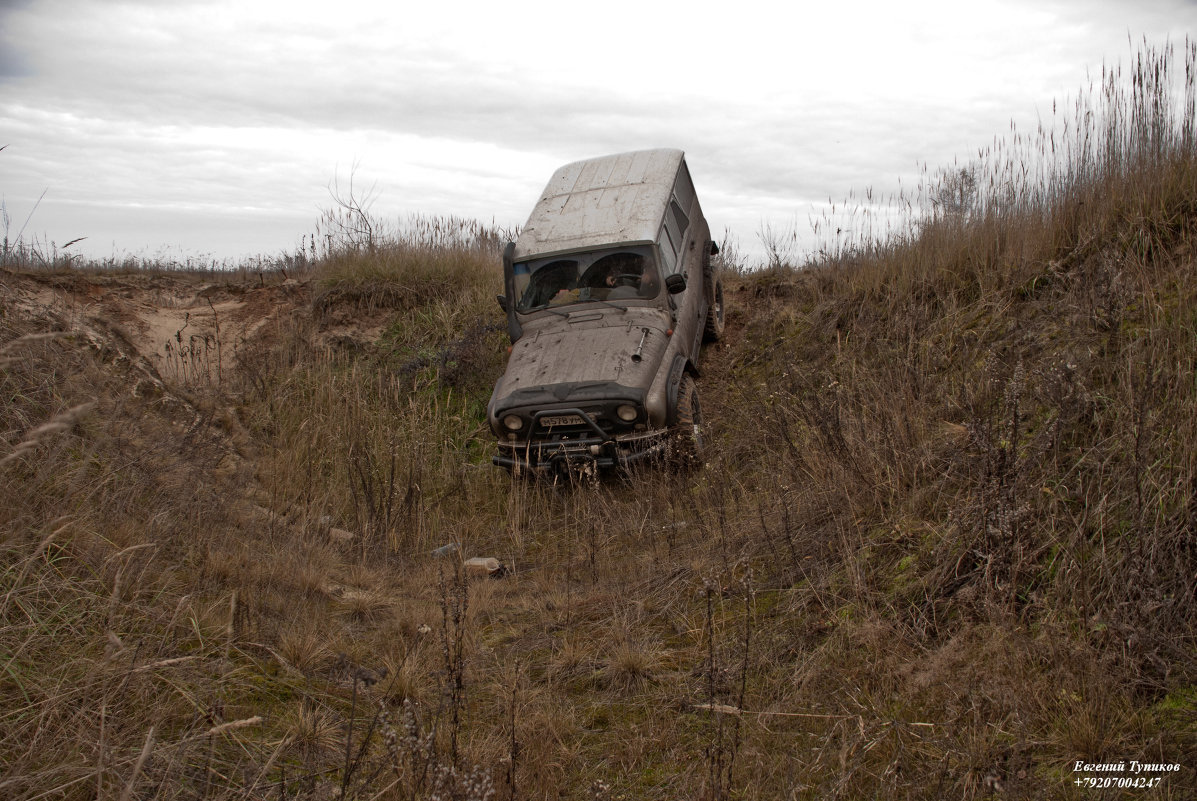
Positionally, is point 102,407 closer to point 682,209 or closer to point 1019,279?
point 682,209

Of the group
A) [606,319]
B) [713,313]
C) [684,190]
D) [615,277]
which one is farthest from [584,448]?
[684,190]

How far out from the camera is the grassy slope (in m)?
2.50

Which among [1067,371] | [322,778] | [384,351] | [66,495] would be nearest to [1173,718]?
[1067,371]

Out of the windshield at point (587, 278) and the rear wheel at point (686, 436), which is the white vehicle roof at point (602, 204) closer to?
the windshield at point (587, 278)

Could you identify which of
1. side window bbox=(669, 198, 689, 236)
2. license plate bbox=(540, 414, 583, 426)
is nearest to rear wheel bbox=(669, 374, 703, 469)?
license plate bbox=(540, 414, 583, 426)

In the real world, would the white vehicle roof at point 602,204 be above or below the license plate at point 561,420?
above

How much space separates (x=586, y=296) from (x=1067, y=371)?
15.5ft

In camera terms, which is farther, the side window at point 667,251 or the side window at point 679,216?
the side window at point 679,216

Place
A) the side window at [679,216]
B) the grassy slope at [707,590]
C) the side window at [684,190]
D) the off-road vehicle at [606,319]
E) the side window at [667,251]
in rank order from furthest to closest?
the side window at [684,190]
the side window at [679,216]
the side window at [667,251]
the off-road vehicle at [606,319]
the grassy slope at [707,590]

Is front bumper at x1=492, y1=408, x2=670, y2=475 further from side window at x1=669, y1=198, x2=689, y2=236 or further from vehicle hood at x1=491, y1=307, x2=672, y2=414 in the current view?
side window at x1=669, y1=198, x2=689, y2=236

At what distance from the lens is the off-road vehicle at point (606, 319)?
21.1ft

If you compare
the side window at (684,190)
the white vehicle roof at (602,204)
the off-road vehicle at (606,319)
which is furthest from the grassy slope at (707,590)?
the side window at (684,190)

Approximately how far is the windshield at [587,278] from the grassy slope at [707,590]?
1762 mm

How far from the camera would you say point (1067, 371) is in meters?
3.70
